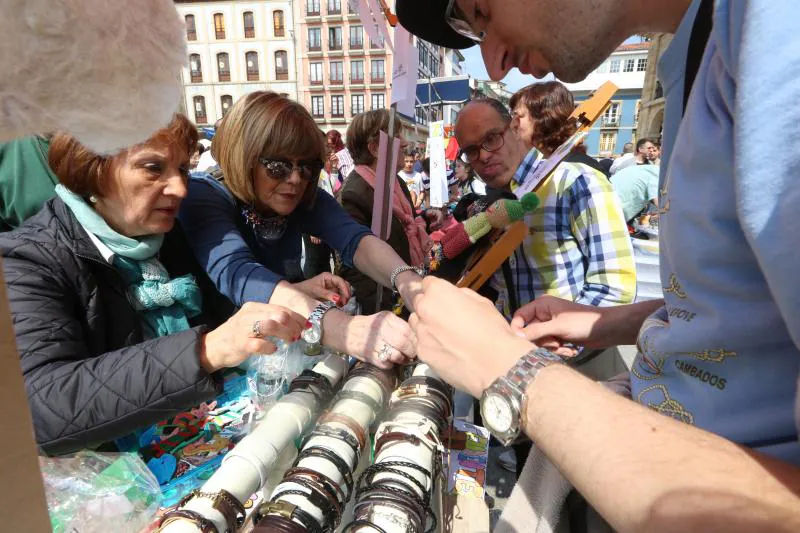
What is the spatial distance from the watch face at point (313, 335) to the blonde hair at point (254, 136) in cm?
73

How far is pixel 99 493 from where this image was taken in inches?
33.4

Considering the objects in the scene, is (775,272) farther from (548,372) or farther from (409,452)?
(409,452)

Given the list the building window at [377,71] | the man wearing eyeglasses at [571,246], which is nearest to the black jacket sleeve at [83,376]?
the man wearing eyeglasses at [571,246]

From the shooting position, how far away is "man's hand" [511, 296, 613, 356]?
46.9 inches

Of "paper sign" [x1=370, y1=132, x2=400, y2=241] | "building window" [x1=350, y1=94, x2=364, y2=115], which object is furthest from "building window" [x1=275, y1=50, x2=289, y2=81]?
"paper sign" [x1=370, y1=132, x2=400, y2=241]

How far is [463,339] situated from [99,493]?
2.51 ft

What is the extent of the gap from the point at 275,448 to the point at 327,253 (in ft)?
7.72

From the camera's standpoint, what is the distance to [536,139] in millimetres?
2277

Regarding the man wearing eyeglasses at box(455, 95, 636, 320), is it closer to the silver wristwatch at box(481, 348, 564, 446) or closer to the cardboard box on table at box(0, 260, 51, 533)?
the silver wristwatch at box(481, 348, 564, 446)

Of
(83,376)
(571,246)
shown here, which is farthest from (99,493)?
(571,246)

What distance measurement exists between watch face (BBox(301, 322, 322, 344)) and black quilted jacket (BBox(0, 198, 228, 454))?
0.26 metres

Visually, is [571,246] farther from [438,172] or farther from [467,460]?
[438,172]

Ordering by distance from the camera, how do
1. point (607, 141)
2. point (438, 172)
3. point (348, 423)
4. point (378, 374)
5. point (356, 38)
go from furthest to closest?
point (607, 141) → point (356, 38) → point (438, 172) → point (378, 374) → point (348, 423)

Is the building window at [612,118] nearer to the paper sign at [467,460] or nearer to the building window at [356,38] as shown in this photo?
the building window at [356,38]
